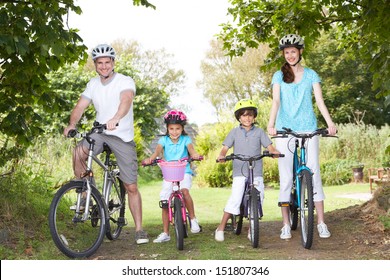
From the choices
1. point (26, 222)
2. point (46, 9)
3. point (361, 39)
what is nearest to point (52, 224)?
point (26, 222)

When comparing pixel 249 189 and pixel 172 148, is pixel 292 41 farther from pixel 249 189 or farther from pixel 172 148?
pixel 172 148

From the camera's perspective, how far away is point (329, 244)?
671 centimetres

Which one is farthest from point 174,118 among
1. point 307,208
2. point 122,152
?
point 307,208

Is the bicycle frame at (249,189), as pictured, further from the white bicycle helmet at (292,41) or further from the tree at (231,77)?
the tree at (231,77)

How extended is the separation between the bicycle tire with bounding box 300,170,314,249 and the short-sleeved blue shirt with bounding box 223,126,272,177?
1.79 feet

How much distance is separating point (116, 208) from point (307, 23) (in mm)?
5097

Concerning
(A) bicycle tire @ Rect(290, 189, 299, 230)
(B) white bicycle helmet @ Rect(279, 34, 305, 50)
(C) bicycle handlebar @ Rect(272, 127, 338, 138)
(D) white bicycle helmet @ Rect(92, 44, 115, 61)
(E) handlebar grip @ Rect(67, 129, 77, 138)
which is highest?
(B) white bicycle helmet @ Rect(279, 34, 305, 50)

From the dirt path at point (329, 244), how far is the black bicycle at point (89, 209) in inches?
9.8

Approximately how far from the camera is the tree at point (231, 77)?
3756cm

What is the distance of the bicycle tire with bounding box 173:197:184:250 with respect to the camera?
6.26m

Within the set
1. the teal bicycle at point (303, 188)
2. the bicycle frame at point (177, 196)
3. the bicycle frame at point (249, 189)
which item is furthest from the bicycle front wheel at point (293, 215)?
the bicycle frame at point (177, 196)

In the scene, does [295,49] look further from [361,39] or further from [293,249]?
[361,39]

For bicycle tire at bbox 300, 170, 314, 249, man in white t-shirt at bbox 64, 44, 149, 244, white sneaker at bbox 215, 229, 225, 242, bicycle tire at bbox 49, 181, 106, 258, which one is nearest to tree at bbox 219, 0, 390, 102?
bicycle tire at bbox 300, 170, 314, 249

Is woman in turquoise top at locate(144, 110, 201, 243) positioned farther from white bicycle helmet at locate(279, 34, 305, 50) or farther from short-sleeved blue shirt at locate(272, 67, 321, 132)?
white bicycle helmet at locate(279, 34, 305, 50)
